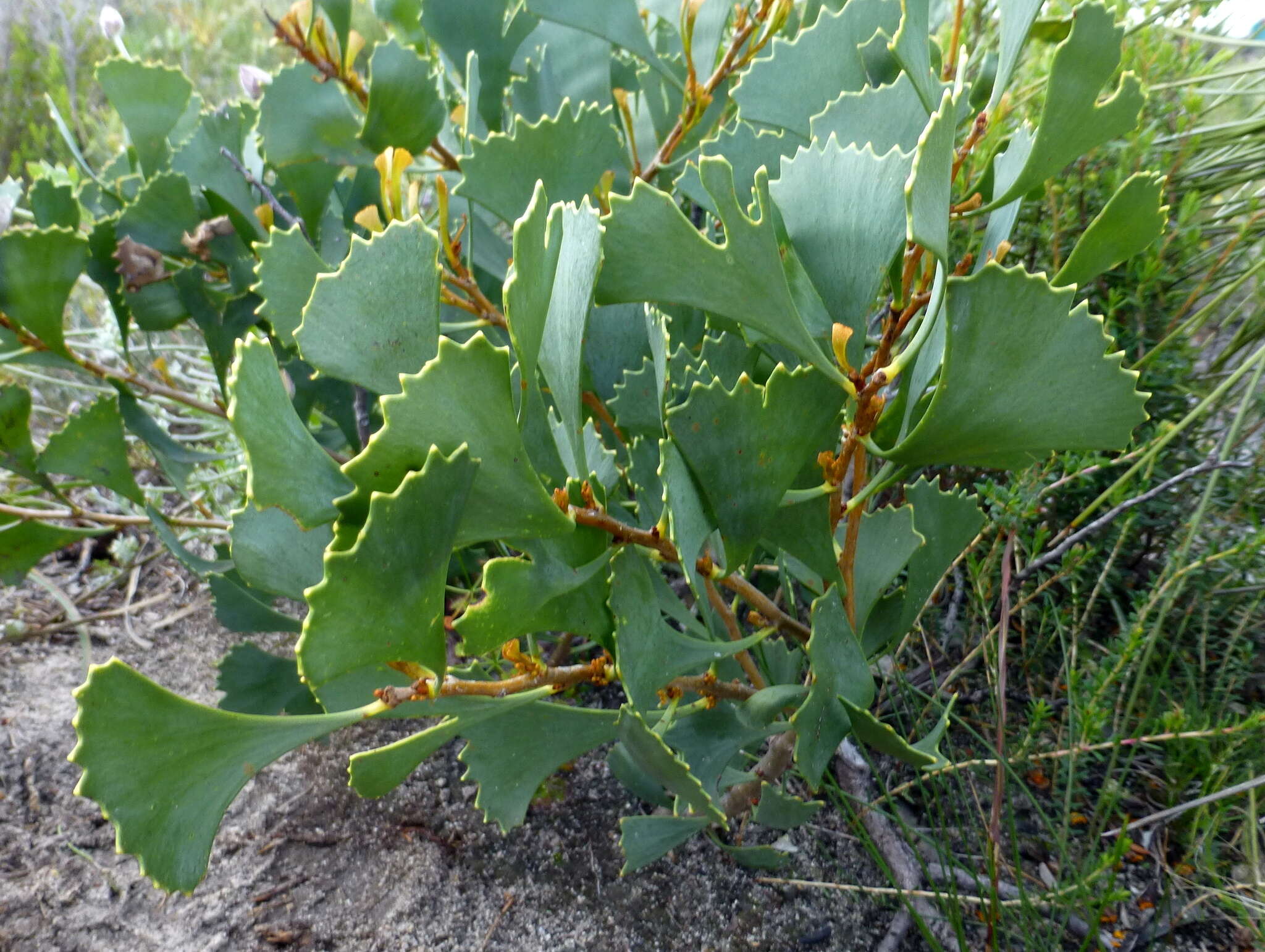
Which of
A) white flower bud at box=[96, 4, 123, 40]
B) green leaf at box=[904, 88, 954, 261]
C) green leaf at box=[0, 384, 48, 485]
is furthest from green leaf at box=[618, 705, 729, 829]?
white flower bud at box=[96, 4, 123, 40]

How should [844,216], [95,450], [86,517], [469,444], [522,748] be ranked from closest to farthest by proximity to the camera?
[469,444] → [844,216] → [522,748] → [95,450] → [86,517]

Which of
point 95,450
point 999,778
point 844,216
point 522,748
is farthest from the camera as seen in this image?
point 95,450

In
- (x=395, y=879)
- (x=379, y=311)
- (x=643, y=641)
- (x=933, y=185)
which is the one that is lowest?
(x=395, y=879)

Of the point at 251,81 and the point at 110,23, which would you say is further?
the point at 110,23

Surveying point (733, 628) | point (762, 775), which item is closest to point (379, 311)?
point (733, 628)

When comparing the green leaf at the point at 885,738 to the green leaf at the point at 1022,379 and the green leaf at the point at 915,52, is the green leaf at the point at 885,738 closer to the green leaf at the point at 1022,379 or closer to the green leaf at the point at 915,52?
the green leaf at the point at 1022,379

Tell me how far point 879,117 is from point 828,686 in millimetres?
422

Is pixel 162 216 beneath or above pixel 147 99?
beneath

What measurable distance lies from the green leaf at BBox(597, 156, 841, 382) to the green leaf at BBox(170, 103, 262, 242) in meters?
0.71

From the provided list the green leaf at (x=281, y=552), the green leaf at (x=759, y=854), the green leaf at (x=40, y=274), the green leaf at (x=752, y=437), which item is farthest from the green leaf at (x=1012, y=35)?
the green leaf at (x=40, y=274)

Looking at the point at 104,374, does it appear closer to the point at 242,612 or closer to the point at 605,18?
the point at 242,612

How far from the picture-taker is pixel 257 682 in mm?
901

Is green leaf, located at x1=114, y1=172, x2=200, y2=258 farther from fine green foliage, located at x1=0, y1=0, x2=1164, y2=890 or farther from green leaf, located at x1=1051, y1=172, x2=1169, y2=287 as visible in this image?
green leaf, located at x1=1051, y1=172, x2=1169, y2=287

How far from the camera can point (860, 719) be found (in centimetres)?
61
